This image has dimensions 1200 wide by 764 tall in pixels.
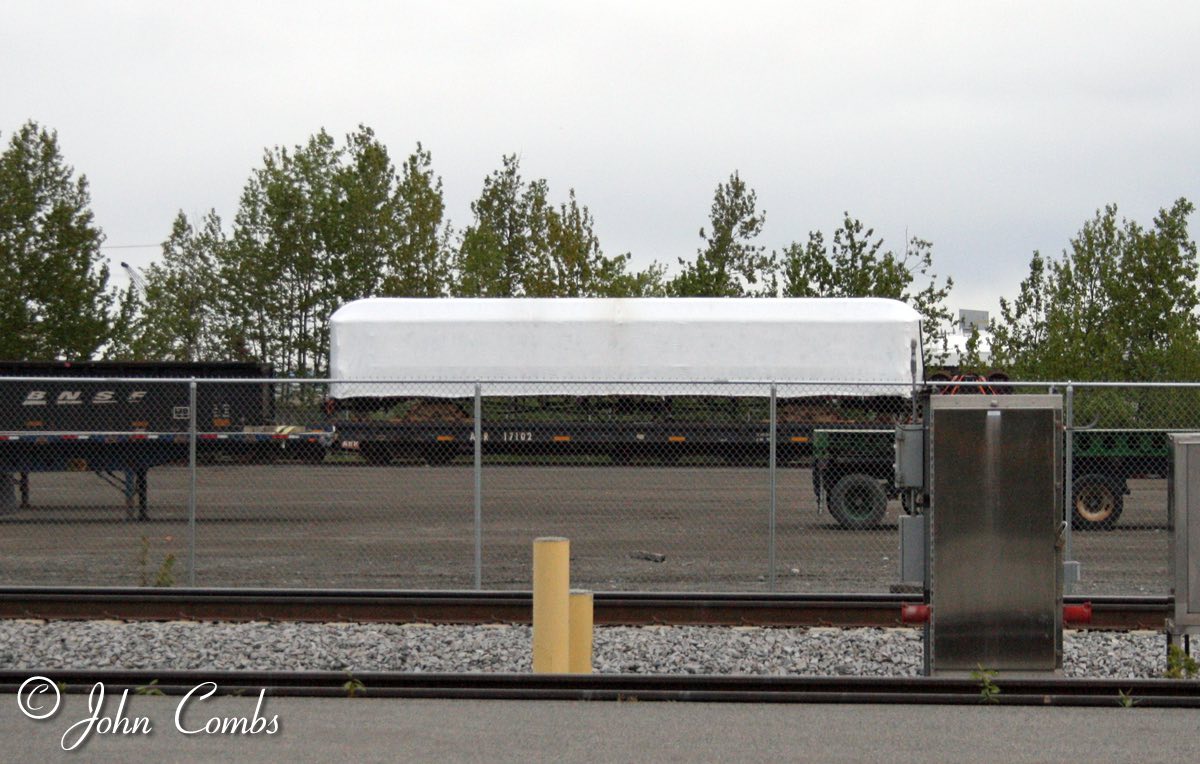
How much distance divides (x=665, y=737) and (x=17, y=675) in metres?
3.94

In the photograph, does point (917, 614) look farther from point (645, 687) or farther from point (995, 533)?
→ point (645, 687)

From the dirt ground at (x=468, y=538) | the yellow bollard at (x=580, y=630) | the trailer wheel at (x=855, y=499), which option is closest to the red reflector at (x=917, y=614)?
the yellow bollard at (x=580, y=630)

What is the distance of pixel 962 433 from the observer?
28.6 ft

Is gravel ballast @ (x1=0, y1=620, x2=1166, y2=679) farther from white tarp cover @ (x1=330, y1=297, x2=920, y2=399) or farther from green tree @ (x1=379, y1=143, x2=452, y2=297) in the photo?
green tree @ (x1=379, y1=143, x2=452, y2=297)

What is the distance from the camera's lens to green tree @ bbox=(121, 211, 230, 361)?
49625mm

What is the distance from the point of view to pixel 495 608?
1169 centimetres

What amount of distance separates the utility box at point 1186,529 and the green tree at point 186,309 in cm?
4177

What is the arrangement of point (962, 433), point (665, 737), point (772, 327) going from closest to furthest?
point (665, 737) < point (962, 433) < point (772, 327)

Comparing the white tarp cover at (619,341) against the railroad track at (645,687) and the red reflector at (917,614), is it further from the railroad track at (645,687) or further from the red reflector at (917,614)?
the railroad track at (645,687)

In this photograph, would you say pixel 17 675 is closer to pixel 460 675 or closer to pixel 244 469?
pixel 460 675

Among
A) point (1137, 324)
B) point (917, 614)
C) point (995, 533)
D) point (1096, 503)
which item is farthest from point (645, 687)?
point (1137, 324)

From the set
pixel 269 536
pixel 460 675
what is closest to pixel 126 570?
pixel 269 536

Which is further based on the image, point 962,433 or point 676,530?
point 676,530

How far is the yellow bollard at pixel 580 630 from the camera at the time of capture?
30.5 ft
